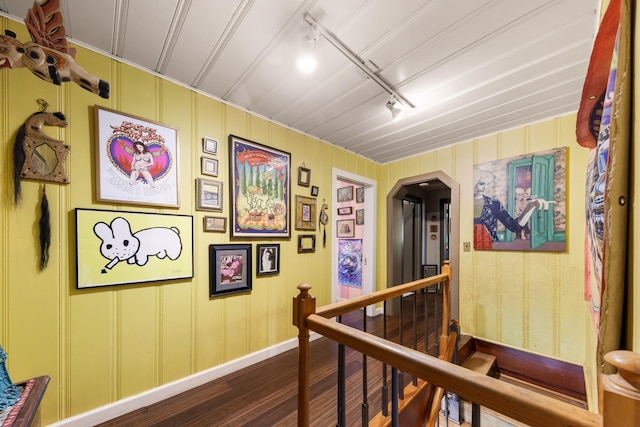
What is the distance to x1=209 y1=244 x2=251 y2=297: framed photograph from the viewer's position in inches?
82.7

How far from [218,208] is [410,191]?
3959mm

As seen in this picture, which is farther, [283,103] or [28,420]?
[283,103]

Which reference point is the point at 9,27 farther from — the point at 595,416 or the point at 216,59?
the point at 595,416

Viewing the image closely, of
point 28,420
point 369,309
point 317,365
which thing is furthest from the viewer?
point 369,309

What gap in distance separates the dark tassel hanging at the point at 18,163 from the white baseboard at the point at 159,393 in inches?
54.3

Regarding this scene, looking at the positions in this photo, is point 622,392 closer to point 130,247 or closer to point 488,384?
point 488,384

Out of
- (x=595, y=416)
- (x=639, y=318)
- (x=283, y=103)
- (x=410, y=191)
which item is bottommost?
(x=595, y=416)

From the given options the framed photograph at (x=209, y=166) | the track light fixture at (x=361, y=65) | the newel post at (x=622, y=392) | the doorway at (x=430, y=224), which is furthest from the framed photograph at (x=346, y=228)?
the newel post at (x=622, y=392)

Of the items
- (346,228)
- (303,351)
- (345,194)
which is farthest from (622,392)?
(345,194)

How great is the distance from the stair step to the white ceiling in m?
2.61

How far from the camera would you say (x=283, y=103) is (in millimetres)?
2246

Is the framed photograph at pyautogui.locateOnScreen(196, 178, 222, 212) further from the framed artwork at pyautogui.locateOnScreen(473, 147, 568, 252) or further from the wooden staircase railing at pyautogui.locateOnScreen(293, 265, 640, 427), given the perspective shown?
the framed artwork at pyautogui.locateOnScreen(473, 147, 568, 252)

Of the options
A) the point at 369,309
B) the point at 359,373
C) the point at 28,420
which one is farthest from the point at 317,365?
the point at 28,420

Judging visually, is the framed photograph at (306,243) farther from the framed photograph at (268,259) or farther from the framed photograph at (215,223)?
the framed photograph at (215,223)
